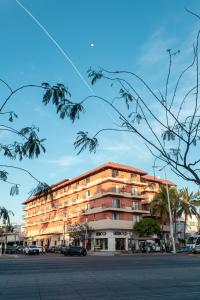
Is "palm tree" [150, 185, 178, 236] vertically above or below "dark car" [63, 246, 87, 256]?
above

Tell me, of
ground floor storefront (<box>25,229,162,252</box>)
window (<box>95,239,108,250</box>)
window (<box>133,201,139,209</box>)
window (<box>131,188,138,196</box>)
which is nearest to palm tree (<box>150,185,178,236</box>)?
window (<box>133,201,139,209</box>)

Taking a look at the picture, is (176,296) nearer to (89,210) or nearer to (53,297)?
(53,297)

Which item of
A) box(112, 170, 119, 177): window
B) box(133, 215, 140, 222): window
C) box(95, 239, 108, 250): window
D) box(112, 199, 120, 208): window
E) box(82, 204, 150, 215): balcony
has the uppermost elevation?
box(112, 170, 119, 177): window

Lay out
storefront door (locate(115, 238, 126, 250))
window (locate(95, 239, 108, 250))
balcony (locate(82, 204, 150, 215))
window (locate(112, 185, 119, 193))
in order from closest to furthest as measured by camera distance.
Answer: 1. balcony (locate(82, 204, 150, 215))
2. window (locate(95, 239, 108, 250))
3. storefront door (locate(115, 238, 126, 250))
4. window (locate(112, 185, 119, 193))

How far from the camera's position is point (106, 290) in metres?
12.3

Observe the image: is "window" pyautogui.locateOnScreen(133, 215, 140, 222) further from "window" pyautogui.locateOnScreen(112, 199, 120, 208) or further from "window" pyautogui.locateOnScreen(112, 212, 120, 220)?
"window" pyautogui.locateOnScreen(112, 199, 120, 208)

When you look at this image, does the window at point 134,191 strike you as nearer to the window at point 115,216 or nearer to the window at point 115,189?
the window at point 115,189

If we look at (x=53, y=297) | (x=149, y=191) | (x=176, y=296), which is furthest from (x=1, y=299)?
(x=149, y=191)

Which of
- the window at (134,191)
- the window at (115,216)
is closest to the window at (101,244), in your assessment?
the window at (115,216)

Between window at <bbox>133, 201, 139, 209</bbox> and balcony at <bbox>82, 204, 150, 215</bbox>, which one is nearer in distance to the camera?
balcony at <bbox>82, 204, 150, 215</bbox>

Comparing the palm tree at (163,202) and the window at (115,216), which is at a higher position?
the palm tree at (163,202)

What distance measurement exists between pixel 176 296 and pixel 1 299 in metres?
4.86

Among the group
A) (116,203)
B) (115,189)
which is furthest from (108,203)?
(115,189)

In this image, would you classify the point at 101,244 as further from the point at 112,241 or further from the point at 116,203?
the point at 116,203
